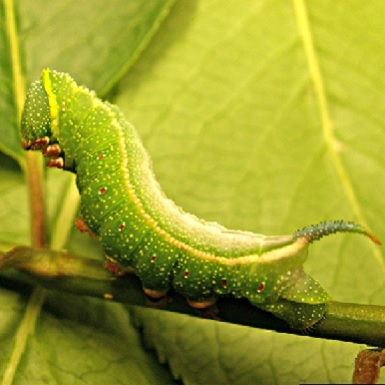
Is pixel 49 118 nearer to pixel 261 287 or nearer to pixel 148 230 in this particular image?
pixel 148 230

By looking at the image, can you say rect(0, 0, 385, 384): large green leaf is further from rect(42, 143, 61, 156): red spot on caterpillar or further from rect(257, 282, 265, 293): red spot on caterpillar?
rect(257, 282, 265, 293): red spot on caterpillar

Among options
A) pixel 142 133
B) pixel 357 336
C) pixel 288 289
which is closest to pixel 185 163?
pixel 142 133

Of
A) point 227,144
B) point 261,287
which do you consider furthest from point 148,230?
point 227,144

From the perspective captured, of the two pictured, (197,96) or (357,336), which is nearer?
(357,336)

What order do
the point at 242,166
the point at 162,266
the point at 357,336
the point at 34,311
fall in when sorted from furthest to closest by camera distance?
the point at 242,166 → the point at 34,311 → the point at 162,266 → the point at 357,336

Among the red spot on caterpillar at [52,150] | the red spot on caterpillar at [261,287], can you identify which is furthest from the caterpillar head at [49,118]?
the red spot on caterpillar at [261,287]

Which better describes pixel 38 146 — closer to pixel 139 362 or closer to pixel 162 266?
pixel 162 266
